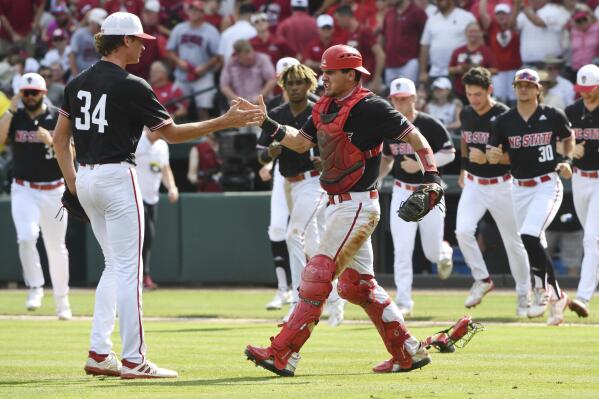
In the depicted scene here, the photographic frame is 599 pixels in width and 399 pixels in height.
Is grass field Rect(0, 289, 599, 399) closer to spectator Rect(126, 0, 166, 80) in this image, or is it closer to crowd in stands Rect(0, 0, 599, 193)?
crowd in stands Rect(0, 0, 599, 193)

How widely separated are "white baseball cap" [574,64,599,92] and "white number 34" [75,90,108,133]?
19.8ft

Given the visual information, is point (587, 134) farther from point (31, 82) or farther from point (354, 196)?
point (31, 82)

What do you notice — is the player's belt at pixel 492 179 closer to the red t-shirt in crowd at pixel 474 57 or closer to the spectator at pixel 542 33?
the red t-shirt in crowd at pixel 474 57

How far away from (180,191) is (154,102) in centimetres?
Answer: 1273

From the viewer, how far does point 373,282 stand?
27.5ft

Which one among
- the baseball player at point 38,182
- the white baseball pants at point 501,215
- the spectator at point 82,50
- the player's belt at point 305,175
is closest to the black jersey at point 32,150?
the baseball player at point 38,182

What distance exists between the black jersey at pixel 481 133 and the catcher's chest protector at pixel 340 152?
535 cm

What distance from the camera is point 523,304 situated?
13.3m

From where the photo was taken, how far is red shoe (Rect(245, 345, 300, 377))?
8.09 m

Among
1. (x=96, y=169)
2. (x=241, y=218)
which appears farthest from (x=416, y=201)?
(x=241, y=218)

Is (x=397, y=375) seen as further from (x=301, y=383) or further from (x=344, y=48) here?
(x=344, y=48)

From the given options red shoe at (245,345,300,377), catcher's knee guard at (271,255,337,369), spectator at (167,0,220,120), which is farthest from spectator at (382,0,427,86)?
red shoe at (245,345,300,377)

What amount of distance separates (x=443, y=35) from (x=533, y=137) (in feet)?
21.6

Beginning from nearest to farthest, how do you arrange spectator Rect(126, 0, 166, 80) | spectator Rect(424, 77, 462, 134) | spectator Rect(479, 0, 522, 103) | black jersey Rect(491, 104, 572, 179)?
black jersey Rect(491, 104, 572, 179)
spectator Rect(424, 77, 462, 134)
spectator Rect(479, 0, 522, 103)
spectator Rect(126, 0, 166, 80)
